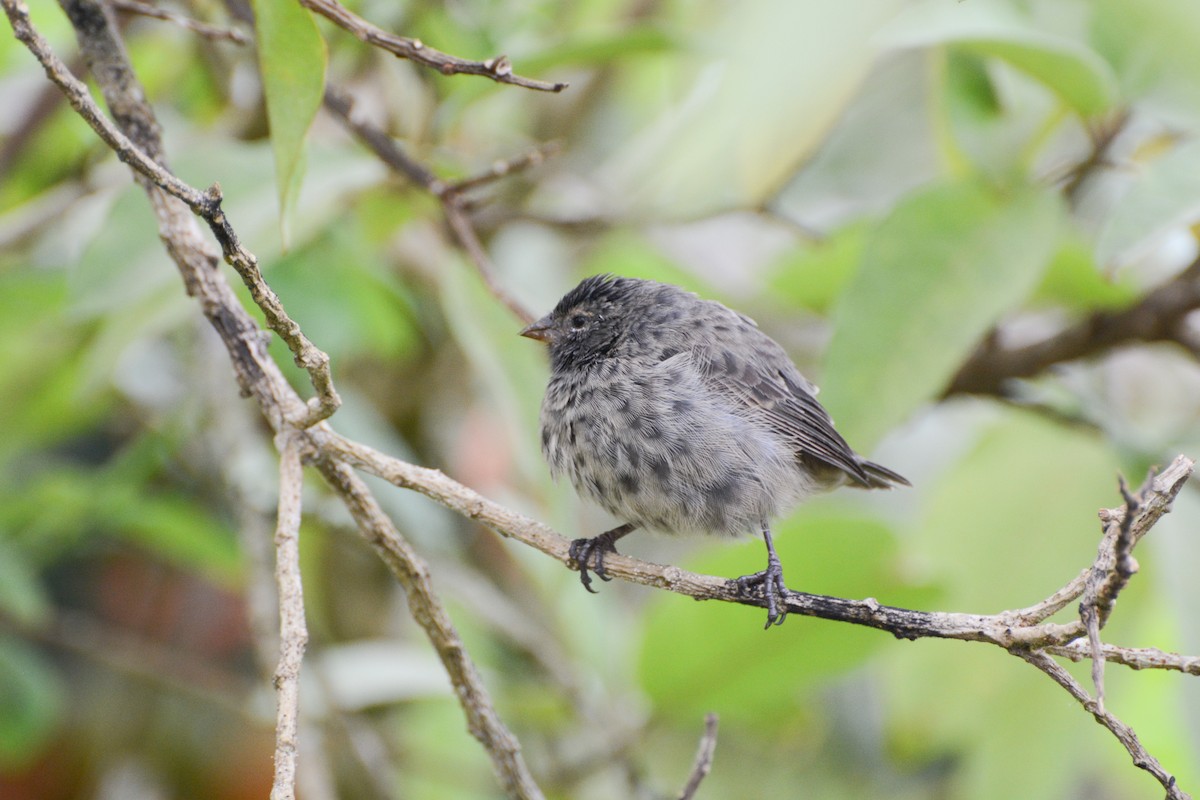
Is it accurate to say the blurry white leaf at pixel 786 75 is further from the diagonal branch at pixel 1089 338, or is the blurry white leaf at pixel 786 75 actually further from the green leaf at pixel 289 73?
the green leaf at pixel 289 73

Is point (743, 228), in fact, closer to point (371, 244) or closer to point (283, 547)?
point (371, 244)

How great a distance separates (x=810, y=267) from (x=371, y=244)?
1.16 meters

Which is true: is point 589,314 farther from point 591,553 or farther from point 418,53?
point 418,53

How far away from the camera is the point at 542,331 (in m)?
2.84

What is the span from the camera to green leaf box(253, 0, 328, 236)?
1.57 meters

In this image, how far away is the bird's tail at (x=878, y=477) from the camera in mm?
2621

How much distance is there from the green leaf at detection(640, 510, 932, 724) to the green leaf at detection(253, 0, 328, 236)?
138 cm

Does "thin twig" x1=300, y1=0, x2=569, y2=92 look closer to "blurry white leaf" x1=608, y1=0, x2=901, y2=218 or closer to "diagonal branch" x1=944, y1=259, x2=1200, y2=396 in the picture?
"blurry white leaf" x1=608, y1=0, x2=901, y2=218

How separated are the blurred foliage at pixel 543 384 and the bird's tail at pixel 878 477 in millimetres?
138

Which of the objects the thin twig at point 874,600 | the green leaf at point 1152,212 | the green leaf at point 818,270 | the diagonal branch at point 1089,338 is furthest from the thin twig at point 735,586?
the green leaf at point 818,270

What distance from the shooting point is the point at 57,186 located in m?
3.36

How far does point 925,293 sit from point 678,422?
56 cm

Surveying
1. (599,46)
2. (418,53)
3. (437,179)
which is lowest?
(418,53)

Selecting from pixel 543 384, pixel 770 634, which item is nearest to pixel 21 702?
pixel 543 384
